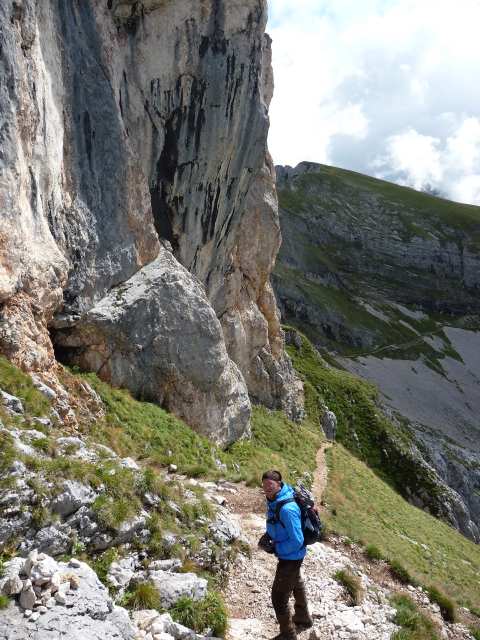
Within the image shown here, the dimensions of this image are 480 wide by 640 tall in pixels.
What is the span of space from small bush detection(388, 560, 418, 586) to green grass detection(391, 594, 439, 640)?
161 cm

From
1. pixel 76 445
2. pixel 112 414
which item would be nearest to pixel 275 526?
pixel 76 445

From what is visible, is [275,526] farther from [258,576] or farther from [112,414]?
[112,414]

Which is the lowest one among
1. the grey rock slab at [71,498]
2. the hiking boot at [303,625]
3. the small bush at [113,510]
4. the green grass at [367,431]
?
the green grass at [367,431]

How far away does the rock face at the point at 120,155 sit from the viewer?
15.6m

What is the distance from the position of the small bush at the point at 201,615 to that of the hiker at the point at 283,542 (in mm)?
1068

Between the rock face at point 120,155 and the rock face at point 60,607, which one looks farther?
the rock face at point 120,155

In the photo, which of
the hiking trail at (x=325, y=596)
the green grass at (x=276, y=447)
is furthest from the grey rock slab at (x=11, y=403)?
the green grass at (x=276, y=447)

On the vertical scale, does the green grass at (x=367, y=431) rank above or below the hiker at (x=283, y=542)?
below

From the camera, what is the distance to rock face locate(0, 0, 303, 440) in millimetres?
15609

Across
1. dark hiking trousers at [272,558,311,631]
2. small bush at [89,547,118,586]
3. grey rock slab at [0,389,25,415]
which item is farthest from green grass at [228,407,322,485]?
small bush at [89,547,118,586]

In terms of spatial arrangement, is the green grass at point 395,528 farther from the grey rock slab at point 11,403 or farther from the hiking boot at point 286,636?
the grey rock slab at point 11,403

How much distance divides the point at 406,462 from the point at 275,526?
50.0 meters

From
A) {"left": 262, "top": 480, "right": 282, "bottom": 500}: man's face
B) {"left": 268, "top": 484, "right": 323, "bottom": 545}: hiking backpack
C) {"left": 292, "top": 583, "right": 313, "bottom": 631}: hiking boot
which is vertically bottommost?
{"left": 292, "top": 583, "right": 313, "bottom": 631}: hiking boot

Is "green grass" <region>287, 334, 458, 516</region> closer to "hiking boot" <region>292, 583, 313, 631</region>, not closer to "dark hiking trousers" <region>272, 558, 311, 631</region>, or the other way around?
"hiking boot" <region>292, 583, 313, 631</region>
